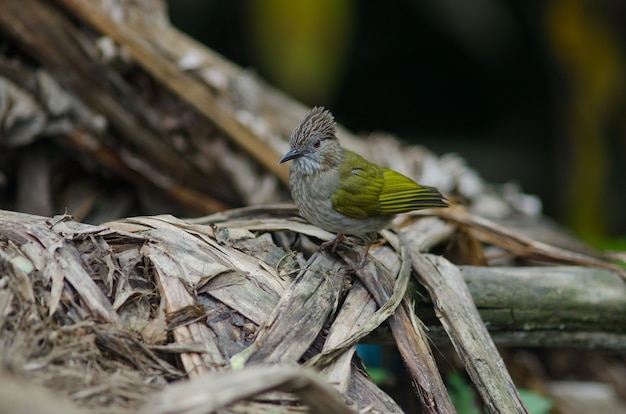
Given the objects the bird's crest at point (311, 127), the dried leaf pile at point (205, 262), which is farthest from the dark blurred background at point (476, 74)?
the bird's crest at point (311, 127)

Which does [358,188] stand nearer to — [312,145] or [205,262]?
[312,145]

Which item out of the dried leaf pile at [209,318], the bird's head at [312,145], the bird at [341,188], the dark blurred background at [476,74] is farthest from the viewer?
the dark blurred background at [476,74]

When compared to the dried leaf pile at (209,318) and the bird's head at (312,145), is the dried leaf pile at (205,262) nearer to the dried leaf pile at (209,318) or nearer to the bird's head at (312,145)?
the dried leaf pile at (209,318)

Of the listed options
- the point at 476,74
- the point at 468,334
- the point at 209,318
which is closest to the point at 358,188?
the point at 468,334

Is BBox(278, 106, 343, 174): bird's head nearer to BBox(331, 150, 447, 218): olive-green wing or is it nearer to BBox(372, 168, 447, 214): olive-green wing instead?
BBox(331, 150, 447, 218): olive-green wing

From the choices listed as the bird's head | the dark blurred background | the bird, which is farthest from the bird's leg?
the dark blurred background

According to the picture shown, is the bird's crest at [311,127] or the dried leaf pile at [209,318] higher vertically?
the bird's crest at [311,127]
